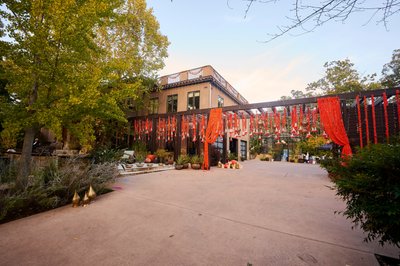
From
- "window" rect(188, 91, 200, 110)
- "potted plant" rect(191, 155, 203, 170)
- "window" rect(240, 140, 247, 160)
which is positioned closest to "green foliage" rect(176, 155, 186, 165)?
"potted plant" rect(191, 155, 203, 170)

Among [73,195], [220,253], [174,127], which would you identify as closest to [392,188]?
[220,253]

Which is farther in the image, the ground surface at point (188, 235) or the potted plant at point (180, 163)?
the potted plant at point (180, 163)

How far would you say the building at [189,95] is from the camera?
1359 cm

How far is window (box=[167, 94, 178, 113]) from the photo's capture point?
49.7 feet

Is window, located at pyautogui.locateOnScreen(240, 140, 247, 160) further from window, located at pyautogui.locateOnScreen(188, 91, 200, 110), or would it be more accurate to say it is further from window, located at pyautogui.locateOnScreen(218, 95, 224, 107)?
window, located at pyautogui.locateOnScreen(188, 91, 200, 110)

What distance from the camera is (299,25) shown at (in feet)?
7.20

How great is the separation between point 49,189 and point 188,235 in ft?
11.0

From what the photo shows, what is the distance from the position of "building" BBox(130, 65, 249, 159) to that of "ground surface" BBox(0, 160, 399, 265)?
8.91 m

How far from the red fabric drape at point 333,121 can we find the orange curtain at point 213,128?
16.8 feet

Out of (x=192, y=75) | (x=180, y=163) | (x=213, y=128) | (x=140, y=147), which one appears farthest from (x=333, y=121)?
(x=140, y=147)

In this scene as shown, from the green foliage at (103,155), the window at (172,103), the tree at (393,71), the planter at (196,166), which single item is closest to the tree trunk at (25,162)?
the green foliage at (103,155)

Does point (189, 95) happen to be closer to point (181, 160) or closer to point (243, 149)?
point (181, 160)

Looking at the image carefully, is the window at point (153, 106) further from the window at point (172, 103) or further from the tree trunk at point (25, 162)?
the tree trunk at point (25, 162)

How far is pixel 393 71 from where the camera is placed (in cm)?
1762
